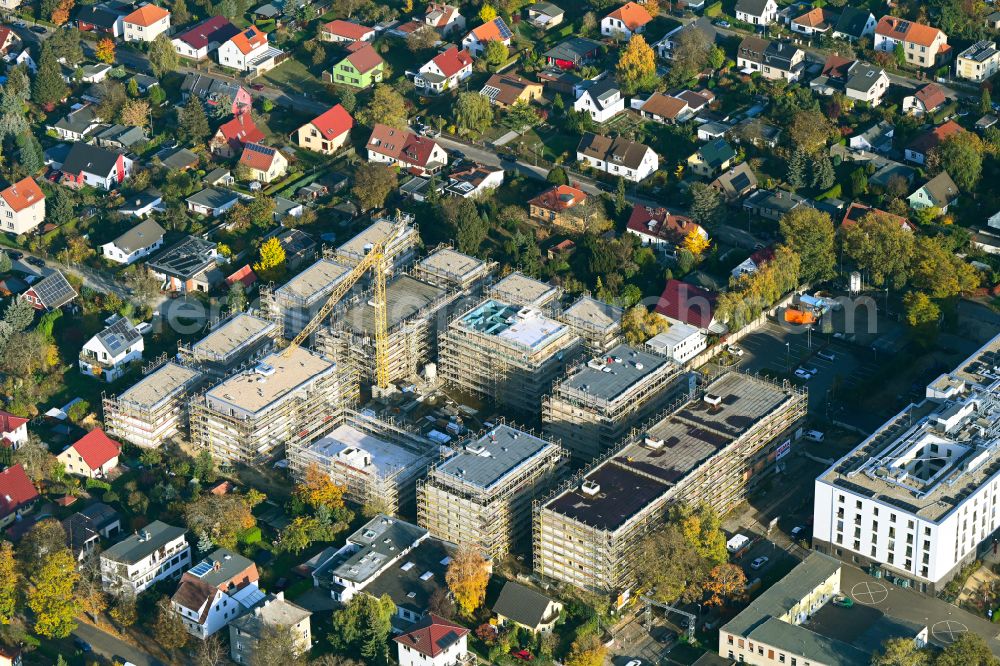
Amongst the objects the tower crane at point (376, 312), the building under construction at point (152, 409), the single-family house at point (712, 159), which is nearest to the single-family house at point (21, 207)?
the building under construction at point (152, 409)

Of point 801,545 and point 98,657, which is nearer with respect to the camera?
point 98,657

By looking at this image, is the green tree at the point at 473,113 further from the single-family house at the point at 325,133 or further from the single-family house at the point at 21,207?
the single-family house at the point at 21,207

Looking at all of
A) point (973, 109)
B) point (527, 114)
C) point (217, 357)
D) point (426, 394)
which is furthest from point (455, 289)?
point (973, 109)

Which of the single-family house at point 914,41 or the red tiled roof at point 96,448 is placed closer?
the red tiled roof at point 96,448

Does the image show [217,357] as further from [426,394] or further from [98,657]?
[98,657]

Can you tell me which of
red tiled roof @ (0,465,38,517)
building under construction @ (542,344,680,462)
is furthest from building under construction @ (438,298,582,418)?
red tiled roof @ (0,465,38,517)

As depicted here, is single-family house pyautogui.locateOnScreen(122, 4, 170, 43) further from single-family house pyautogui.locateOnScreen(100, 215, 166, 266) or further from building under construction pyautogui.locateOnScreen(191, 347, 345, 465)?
building under construction pyautogui.locateOnScreen(191, 347, 345, 465)
